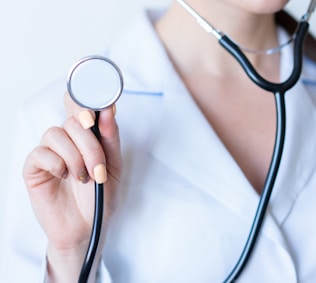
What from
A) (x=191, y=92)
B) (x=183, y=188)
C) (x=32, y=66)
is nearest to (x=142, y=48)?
(x=191, y=92)

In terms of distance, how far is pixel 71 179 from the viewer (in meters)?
0.82

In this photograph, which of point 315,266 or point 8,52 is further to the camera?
point 8,52

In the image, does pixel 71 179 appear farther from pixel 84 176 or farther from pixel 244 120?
pixel 244 120

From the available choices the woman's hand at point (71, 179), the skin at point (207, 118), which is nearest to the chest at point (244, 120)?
the skin at point (207, 118)

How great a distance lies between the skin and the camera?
0.75 m

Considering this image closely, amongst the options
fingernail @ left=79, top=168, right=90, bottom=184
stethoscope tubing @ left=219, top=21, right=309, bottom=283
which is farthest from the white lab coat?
fingernail @ left=79, top=168, right=90, bottom=184

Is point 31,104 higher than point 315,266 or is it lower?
higher

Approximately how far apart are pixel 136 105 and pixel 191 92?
0.10 m

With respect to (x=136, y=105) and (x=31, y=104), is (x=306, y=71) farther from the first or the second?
(x=31, y=104)

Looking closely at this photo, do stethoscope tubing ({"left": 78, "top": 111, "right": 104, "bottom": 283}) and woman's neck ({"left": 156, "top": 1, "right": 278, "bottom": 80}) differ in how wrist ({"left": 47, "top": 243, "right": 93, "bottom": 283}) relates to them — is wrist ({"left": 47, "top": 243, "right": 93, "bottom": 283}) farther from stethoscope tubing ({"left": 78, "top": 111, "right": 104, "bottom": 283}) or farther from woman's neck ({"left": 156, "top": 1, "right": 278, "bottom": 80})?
woman's neck ({"left": 156, "top": 1, "right": 278, "bottom": 80})

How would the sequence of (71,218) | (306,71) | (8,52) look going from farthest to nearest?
(8,52) → (306,71) → (71,218)

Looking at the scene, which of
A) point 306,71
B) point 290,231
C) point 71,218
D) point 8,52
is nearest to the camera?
point 71,218

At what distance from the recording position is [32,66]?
1.25 metres

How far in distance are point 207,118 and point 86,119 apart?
0.31 metres
